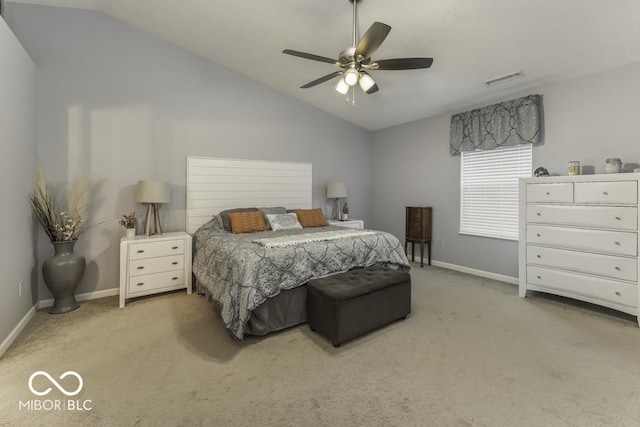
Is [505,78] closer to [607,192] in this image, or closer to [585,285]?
[607,192]

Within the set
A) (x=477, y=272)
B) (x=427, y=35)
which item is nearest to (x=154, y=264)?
(x=427, y=35)

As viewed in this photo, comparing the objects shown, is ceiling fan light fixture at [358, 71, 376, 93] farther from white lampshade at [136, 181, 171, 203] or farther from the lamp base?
the lamp base

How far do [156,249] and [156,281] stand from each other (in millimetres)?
362

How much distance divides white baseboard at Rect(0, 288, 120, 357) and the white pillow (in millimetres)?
2010

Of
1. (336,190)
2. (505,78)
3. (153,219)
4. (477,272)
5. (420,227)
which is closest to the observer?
(505,78)

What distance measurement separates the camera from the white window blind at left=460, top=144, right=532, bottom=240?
3.85m

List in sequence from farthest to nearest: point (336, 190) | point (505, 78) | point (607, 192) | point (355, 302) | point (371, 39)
A: 1. point (336, 190)
2. point (505, 78)
3. point (607, 192)
4. point (355, 302)
5. point (371, 39)

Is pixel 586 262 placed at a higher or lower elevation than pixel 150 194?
lower

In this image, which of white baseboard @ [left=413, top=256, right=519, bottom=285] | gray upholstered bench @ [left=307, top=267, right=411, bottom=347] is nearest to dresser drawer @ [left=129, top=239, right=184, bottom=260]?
gray upholstered bench @ [left=307, top=267, right=411, bottom=347]

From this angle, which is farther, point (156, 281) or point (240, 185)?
point (240, 185)

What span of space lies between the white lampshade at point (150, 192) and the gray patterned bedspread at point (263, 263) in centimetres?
70

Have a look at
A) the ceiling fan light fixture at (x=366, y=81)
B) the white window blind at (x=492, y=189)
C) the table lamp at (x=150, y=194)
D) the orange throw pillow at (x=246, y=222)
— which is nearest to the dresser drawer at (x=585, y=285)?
the white window blind at (x=492, y=189)

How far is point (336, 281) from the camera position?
2.56 metres

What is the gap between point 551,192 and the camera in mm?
3096
